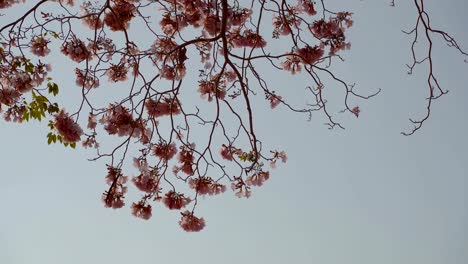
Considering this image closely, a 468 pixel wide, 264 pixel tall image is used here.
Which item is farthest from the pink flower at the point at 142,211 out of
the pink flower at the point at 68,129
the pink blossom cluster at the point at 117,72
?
the pink blossom cluster at the point at 117,72

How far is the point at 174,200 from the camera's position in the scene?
144 inches

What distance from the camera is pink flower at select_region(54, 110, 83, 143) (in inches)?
135

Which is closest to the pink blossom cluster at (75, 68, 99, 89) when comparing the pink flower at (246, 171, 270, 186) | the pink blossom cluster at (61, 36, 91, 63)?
the pink blossom cluster at (61, 36, 91, 63)

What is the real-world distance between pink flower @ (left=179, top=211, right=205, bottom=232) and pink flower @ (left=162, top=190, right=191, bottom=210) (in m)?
0.09

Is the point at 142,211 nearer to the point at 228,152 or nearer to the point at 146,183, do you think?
the point at 146,183

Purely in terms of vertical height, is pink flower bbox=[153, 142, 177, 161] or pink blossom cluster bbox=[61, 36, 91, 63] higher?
pink blossom cluster bbox=[61, 36, 91, 63]

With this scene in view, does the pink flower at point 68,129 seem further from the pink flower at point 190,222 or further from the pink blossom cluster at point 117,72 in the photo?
the pink flower at point 190,222

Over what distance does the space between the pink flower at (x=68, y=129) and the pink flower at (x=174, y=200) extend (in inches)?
27.3

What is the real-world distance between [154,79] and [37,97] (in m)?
1.12

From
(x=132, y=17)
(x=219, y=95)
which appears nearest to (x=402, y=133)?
(x=219, y=95)

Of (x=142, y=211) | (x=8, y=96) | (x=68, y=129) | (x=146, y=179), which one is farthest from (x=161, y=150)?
(x=8, y=96)

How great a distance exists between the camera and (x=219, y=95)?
3.93m

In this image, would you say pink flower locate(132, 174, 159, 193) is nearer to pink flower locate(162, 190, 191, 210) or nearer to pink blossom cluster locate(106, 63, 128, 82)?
pink flower locate(162, 190, 191, 210)

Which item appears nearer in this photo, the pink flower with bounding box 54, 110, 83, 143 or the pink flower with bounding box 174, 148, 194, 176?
the pink flower with bounding box 54, 110, 83, 143
